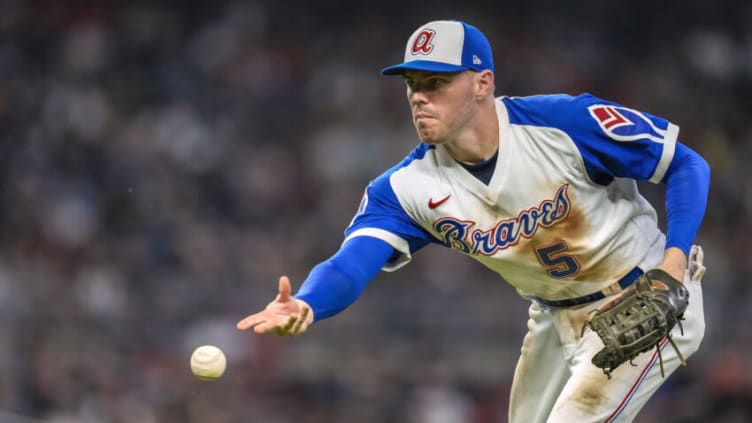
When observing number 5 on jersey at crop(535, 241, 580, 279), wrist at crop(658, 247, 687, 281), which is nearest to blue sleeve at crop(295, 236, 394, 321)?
number 5 on jersey at crop(535, 241, 580, 279)

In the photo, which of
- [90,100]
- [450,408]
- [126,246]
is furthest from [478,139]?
[90,100]

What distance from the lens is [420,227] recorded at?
4.95 meters

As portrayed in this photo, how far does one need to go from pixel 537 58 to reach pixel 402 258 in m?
9.14

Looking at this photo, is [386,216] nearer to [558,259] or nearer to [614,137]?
[558,259]

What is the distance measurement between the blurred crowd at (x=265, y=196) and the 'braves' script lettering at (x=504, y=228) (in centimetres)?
500

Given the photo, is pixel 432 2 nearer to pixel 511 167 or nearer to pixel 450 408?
A: pixel 450 408

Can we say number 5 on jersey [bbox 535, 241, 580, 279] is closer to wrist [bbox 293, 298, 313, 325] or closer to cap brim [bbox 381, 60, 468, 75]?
cap brim [bbox 381, 60, 468, 75]

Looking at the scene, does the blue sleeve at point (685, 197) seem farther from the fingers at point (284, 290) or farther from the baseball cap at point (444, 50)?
the fingers at point (284, 290)

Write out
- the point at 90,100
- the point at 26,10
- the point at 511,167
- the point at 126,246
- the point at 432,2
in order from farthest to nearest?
the point at 432,2, the point at 26,10, the point at 90,100, the point at 126,246, the point at 511,167

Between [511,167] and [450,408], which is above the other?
[511,167]

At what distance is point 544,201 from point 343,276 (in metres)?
0.91

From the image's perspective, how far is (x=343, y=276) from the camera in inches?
178

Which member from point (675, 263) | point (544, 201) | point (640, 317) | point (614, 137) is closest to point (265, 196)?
point (544, 201)

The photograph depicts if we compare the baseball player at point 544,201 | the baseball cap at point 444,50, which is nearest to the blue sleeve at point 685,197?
the baseball player at point 544,201
